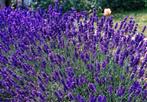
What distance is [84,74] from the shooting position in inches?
116

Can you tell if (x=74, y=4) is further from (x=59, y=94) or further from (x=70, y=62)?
(x=59, y=94)

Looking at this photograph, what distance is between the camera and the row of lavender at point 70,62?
8.89 ft

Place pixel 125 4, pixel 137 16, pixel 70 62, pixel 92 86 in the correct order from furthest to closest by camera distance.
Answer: pixel 125 4 → pixel 137 16 → pixel 70 62 → pixel 92 86

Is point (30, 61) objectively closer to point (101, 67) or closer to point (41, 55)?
point (41, 55)

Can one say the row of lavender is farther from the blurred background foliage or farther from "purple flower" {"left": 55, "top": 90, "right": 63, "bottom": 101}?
the blurred background foliage

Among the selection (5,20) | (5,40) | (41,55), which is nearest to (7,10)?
(5,20)

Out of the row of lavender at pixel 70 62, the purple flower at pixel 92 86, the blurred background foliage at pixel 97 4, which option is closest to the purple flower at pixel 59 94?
the row of lavender at pixel 70 62

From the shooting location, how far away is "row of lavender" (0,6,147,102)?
271cm

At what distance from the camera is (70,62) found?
306cm

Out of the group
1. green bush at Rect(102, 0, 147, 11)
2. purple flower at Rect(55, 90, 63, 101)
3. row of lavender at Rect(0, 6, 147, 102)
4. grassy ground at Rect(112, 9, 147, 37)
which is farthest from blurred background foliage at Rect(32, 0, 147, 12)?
purple flower at Rect(55, 90, 63, 101)

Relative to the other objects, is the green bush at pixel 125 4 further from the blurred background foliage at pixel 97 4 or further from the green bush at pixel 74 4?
the green bush at pixel 74 4

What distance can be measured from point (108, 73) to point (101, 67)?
0.08m

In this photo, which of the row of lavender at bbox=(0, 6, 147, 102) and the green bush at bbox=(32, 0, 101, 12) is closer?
the row of lavender at bbox=(0, 6, 147, 102)

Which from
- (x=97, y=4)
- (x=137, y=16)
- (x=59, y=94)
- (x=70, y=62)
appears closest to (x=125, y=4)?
(x=97, y=4)
